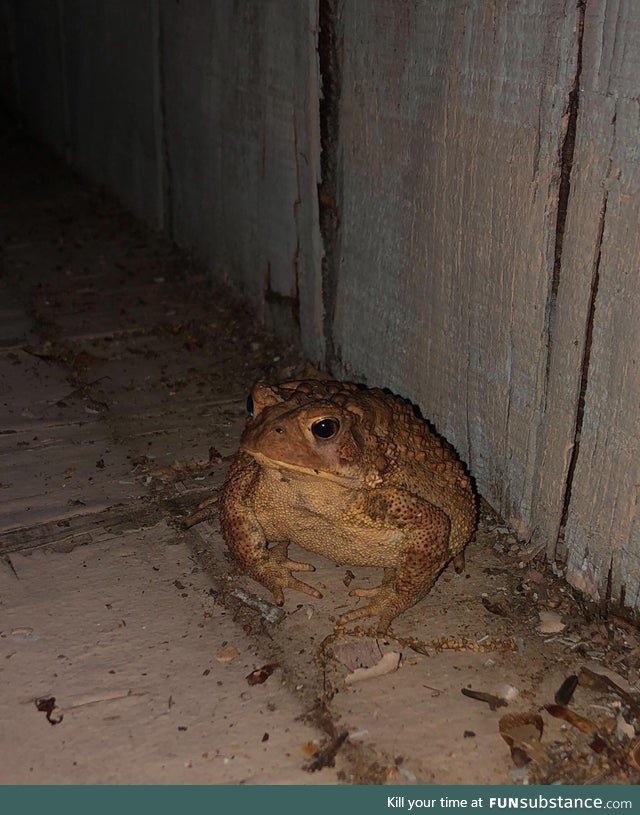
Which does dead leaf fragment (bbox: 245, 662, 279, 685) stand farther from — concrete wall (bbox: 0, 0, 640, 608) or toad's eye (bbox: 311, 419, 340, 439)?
concrete wall (bbox: 0, 0, 640, 608)

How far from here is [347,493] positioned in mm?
2412

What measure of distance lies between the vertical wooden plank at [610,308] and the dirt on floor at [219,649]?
0.21m

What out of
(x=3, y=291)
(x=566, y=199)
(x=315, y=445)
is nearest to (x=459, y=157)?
(x=566, y=199)

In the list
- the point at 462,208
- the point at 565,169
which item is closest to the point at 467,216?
the point at 462,208

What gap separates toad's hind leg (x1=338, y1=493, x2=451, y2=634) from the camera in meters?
2.44

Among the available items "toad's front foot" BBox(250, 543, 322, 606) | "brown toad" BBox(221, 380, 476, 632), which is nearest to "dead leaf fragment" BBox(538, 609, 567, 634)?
"brown toad" BBox(221, 380, 476, 632)

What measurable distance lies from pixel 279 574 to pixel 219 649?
32 cm

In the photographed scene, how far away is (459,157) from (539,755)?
1.60 metres

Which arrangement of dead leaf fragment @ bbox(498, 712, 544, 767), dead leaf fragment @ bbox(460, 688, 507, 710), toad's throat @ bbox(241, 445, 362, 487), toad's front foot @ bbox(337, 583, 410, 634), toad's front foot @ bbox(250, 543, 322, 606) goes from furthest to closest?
toad's front foot @ bbox(250, 543, 322, 606)
toad's front foot @ bbox(337, 583, 410, 634)
toad's throat @ bbox(241, 445, 362, 487)
dead leaf fragment @ bbox(460, 688, 507, 710)
dead leaf fragment @ bbox(498, 712, 544, 767)

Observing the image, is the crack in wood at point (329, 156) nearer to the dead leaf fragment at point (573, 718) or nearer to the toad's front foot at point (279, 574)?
the toad's front foot at point (279, 574)

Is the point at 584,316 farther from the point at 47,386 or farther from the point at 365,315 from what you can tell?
the point at 47,386

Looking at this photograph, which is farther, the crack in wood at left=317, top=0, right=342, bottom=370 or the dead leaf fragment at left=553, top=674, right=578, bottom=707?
the crack in wood at left=317, top=0, right=342, bottom=370

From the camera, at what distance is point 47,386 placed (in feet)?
12.4

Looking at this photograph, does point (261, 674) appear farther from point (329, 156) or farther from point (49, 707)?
point (329, 156)
